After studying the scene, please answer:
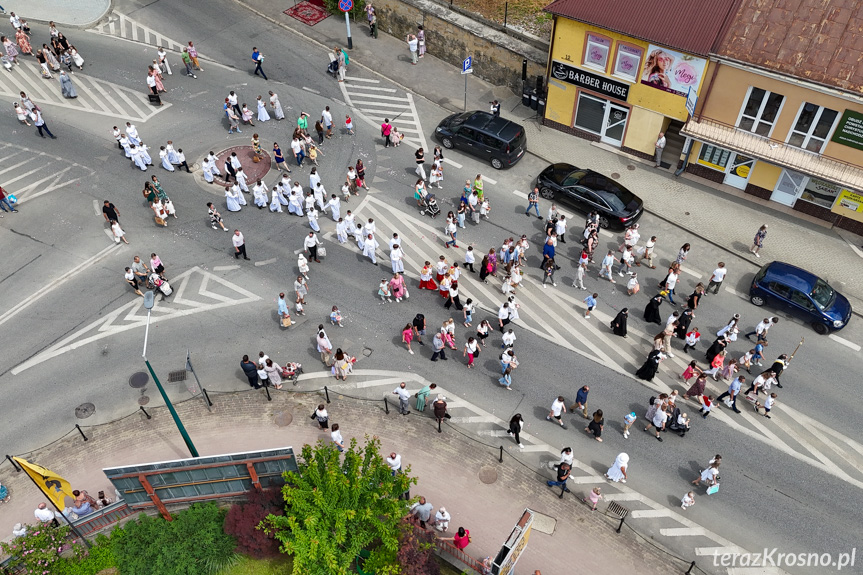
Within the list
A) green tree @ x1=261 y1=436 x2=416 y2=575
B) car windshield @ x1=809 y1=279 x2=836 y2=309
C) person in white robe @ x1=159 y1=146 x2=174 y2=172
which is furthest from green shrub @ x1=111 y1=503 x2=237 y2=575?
car windshield @ x1=809 y1=279 x2=836 y2=309

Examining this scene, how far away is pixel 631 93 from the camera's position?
1160 inches

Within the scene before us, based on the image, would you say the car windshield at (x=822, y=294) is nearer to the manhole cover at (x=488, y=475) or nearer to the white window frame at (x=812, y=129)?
the white window frame at (x=812, y=129)

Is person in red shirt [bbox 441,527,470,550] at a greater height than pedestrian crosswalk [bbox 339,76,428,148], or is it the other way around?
pedestrian crosswalk [bbox 339,76,428,148]

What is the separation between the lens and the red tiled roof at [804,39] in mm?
24656

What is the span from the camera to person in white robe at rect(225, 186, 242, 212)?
27516mm

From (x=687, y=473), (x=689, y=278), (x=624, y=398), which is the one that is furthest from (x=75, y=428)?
(x=689, y=278)

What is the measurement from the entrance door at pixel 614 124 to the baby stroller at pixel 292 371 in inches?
710

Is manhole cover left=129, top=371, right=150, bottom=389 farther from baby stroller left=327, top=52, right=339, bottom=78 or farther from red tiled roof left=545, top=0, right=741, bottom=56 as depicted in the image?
red tiled roof left=545, top=0, right=741, bottom=56

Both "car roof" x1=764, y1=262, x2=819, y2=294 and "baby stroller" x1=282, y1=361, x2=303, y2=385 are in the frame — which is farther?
"car roof" x1=764, y1=262, x2=819, y2=294

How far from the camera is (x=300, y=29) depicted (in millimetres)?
38281

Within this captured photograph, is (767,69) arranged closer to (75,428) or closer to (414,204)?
(414,204)

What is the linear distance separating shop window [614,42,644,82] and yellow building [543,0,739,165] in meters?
0.04

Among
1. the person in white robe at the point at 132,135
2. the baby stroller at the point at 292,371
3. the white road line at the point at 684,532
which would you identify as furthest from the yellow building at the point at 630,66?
the person in white robe at the point at 132,135

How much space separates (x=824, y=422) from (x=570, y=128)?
17.1 m
